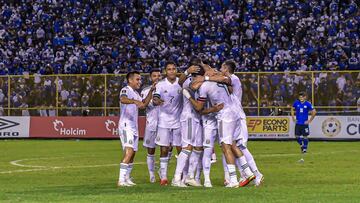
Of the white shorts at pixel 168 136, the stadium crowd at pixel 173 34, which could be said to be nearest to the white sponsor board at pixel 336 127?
the stadium crowd at pixel 173 34

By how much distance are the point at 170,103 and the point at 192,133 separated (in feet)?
3.68

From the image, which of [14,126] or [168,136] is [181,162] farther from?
[14,126]

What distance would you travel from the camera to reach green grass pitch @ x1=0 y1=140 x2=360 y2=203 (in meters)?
15.6

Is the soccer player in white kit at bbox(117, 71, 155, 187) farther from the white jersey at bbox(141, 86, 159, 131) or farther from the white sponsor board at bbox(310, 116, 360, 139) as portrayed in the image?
the white sponsor board at bbox(310, 116, 360, 139)

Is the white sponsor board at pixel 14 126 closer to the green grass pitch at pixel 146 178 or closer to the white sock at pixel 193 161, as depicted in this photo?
the green grass pitch at pixel 146 178

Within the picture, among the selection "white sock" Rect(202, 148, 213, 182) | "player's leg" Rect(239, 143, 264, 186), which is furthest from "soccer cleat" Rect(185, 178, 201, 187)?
"player's leg" Rect(239, 143, 264, 186)

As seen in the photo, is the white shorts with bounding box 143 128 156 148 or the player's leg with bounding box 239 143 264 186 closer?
the player's leg with bounding box 239 143 264 186

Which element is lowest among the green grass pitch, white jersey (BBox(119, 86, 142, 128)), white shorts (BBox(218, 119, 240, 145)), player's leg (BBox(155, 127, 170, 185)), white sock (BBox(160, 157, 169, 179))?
the green grass pitch

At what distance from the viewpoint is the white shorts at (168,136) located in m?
19.1

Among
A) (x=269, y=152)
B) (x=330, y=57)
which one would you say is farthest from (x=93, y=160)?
(x=330, y=57)

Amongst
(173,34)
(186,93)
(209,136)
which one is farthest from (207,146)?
(173,34)

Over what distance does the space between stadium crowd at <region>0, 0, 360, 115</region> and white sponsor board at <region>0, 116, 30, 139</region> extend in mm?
984

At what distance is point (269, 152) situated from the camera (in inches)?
1282

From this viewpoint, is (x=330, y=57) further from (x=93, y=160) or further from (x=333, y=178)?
(x=333, y=178)
